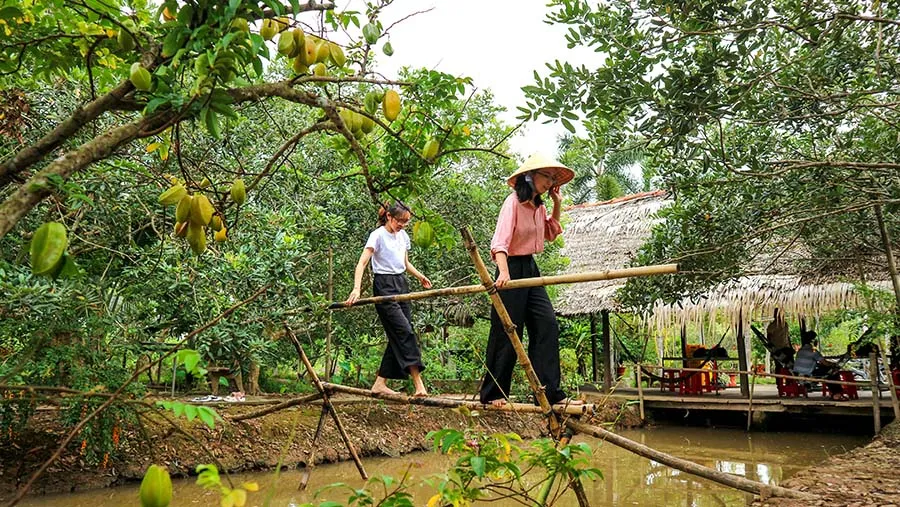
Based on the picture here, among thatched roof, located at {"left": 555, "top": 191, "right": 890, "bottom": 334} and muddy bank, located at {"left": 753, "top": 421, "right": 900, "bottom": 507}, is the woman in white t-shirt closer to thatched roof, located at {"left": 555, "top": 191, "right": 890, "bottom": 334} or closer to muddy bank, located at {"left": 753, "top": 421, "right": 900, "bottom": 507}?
muddy bank, located at {"left": 753, "top": 421, "right": 900, "bottom": 507}

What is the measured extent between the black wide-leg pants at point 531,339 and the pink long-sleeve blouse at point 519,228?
A: 0.25 feet

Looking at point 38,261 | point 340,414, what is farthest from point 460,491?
point 340,414

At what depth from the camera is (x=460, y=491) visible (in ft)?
7.23

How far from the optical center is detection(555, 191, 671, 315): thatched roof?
1180 cm

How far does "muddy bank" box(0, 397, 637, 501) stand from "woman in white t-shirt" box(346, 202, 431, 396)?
2.15 feet

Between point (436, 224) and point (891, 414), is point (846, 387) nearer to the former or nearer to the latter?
point (891, 414)

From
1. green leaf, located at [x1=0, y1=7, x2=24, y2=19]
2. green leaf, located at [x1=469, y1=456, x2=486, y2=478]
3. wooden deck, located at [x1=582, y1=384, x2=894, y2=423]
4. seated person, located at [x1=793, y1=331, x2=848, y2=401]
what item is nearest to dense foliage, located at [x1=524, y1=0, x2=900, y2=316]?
green leaf, located at [x1=469, y1=456, x2=486, y2=478]

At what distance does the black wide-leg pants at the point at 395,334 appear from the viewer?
4.54 metres

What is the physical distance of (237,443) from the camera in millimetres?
6191

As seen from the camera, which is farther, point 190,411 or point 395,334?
point 395,334

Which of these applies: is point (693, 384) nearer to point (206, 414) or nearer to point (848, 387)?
point (848, 387)

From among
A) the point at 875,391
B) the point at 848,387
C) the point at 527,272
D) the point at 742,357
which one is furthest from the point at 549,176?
the point at 742,357

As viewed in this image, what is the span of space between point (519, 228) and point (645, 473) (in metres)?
4.03

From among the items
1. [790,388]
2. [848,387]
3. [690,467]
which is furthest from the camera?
[790,388]
